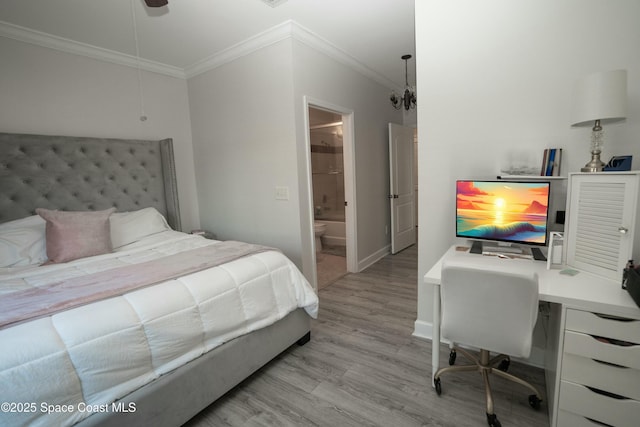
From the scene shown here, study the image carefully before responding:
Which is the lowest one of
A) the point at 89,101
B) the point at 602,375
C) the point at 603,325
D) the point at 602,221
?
the point at 602,375

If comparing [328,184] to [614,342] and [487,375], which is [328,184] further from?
[614,342]

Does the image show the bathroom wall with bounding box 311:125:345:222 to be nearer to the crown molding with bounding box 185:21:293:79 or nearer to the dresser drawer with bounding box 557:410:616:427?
the crown molding with bounding box 185:21:293:79

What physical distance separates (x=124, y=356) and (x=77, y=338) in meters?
0.19

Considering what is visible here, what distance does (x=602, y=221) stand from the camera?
147cm

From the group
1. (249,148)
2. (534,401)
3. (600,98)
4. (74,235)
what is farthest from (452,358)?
(74,235)

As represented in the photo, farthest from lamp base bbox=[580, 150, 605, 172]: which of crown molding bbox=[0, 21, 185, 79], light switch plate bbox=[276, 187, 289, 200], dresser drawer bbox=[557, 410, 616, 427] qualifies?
crown molding bbox=[0, 21, 185, 79]

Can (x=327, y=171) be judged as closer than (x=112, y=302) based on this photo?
No

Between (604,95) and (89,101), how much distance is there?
397 cm

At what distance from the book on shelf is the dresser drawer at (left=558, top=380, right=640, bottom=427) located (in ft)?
3.66

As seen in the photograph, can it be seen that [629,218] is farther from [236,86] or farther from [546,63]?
[236,86]

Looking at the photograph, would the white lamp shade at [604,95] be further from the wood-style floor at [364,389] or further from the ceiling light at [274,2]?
the ceiling light at [274,2]

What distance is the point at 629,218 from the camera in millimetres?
1353

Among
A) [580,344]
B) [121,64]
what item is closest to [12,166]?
[121,64]

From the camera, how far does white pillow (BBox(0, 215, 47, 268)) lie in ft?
7.04
